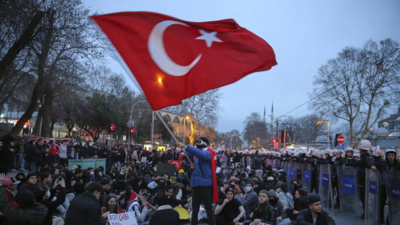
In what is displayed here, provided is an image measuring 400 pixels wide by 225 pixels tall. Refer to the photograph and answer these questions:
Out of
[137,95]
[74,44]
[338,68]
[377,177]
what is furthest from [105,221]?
[137,95]

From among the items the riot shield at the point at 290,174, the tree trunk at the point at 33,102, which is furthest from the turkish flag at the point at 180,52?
the tree trunk at the point at 33,102

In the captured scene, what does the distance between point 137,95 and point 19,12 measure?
5021 cm

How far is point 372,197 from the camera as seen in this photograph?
8.29 m

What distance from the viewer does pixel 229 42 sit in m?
6.08

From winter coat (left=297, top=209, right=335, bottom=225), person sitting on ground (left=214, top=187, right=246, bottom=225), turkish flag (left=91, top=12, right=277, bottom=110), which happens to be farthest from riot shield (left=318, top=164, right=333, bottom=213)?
turkish flag (left=91, top=12, right=277, bottom=110)

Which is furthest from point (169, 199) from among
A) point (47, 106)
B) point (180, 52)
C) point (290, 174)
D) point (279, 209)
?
point (47, 106)

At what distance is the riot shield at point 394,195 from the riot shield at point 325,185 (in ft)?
10.7

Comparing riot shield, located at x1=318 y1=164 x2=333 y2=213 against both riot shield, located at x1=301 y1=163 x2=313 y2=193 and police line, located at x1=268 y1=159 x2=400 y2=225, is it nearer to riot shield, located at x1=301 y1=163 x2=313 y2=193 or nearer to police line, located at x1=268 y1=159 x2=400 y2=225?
police line, located at x1=268 y1=159 x2=400 y2=225

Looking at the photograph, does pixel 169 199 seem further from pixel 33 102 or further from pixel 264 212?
pixel 33 102

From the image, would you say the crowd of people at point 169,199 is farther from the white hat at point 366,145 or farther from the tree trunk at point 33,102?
the tree trunk at point 33,102

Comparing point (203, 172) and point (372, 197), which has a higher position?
point (203, 172)

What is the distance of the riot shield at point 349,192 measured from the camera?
955cm

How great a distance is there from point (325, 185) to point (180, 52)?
762cm

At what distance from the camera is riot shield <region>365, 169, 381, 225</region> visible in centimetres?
807
